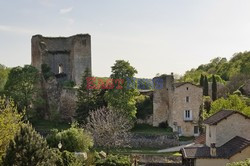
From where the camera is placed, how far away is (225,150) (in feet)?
91.2

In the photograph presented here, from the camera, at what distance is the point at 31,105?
4959 cm

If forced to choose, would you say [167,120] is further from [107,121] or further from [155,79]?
[107,121]

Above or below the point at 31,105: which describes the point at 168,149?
below

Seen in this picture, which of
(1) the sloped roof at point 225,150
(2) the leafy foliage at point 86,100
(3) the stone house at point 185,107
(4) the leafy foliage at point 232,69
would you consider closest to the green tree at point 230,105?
(3) the stone house at point 185,107

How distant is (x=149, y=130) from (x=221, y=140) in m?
16.4

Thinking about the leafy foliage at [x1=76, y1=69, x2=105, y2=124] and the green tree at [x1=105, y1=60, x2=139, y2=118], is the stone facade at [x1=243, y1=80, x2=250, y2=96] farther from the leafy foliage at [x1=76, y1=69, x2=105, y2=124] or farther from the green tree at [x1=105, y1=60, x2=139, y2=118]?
the leafy foliage at [x1=76, y1=69, x2=105, y2=124]

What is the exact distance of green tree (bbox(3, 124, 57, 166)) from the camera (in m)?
20.8

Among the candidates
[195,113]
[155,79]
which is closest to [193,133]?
[195,113]

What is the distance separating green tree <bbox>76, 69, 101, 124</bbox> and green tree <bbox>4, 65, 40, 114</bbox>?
6.49m

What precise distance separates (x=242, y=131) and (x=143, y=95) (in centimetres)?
2058

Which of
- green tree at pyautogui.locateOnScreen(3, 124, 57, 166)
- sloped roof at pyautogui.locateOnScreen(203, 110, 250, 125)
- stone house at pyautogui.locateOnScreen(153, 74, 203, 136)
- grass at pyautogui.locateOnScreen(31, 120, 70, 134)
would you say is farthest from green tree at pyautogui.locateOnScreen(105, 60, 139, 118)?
green tree at pyautogui.locateOnScreen(3, 124, 57, 166)

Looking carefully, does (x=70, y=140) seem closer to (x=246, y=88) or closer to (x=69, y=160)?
(x=69, y=160)

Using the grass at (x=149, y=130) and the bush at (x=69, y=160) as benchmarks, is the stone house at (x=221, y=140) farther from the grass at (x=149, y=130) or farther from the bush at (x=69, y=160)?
the grass at (x=149, y=130)

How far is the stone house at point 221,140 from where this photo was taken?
27219 millimetres
